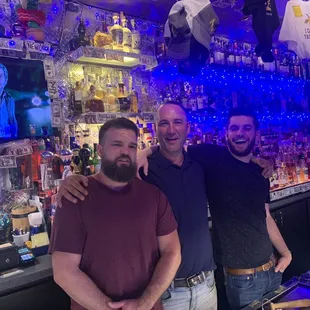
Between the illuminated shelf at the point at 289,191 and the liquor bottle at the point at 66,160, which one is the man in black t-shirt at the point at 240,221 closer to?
the liquor bottle at the point at 66,160

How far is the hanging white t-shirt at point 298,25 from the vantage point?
127 inches

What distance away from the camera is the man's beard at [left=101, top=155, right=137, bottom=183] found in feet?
5.72

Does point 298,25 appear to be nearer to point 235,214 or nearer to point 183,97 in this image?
point 183,97

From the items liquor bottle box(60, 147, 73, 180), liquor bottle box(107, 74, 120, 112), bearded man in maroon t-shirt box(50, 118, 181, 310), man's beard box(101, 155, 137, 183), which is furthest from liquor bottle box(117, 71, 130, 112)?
man's beard box(101, 155, 137, 183)

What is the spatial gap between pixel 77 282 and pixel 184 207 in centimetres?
75

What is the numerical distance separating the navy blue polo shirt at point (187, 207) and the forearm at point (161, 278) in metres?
0.22

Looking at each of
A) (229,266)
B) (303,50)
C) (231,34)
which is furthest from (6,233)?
(231,34)

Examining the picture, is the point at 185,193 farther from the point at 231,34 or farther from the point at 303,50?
the point at 231,34

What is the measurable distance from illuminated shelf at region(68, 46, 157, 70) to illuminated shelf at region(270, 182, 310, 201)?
6.67 ft

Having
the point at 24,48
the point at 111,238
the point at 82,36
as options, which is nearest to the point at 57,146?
the point at 24,48

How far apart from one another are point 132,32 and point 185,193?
185 centimetres

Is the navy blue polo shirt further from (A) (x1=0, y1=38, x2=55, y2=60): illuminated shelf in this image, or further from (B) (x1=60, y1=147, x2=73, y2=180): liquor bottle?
(A) (x1=0, y1=38, x2=55, y2=60): illuminated shelf

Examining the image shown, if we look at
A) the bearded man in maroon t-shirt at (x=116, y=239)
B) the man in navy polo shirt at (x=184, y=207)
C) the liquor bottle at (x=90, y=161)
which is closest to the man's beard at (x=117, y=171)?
the bearded man in maroon t-shirt at (x=116, y=239)

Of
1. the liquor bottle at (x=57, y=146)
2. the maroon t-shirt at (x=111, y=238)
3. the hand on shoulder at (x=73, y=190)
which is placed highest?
the liquor bottle at (x=57, y=146)
